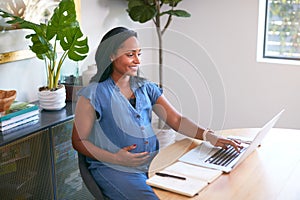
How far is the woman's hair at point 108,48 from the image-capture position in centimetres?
214

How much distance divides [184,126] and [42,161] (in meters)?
0.77

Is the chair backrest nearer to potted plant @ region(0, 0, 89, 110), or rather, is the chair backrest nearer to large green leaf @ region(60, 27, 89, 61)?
potted plant @ region(0, 0, 89, 110)

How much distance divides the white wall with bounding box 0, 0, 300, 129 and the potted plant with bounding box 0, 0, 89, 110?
2.27ft

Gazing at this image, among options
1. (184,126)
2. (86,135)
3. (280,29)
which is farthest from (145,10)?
(86,135)

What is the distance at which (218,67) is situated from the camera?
3.71m

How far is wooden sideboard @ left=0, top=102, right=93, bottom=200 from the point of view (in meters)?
2.24

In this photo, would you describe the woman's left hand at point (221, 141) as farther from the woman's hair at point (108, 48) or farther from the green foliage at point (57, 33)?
the green foliage at point (57, 33)

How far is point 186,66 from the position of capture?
12.6 ft

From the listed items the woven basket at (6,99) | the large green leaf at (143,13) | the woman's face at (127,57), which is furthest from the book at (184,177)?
the large green leaf at (143,13)

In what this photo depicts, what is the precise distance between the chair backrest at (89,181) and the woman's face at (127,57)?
0.43 metres

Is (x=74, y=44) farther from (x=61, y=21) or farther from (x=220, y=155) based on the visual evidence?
(x=220, y=155)

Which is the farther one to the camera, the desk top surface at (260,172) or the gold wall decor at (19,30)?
the gold wall decor at (19,30)

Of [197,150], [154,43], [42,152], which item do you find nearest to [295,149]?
[197,150]

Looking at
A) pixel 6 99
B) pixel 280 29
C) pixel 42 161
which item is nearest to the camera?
pixel 6 99
